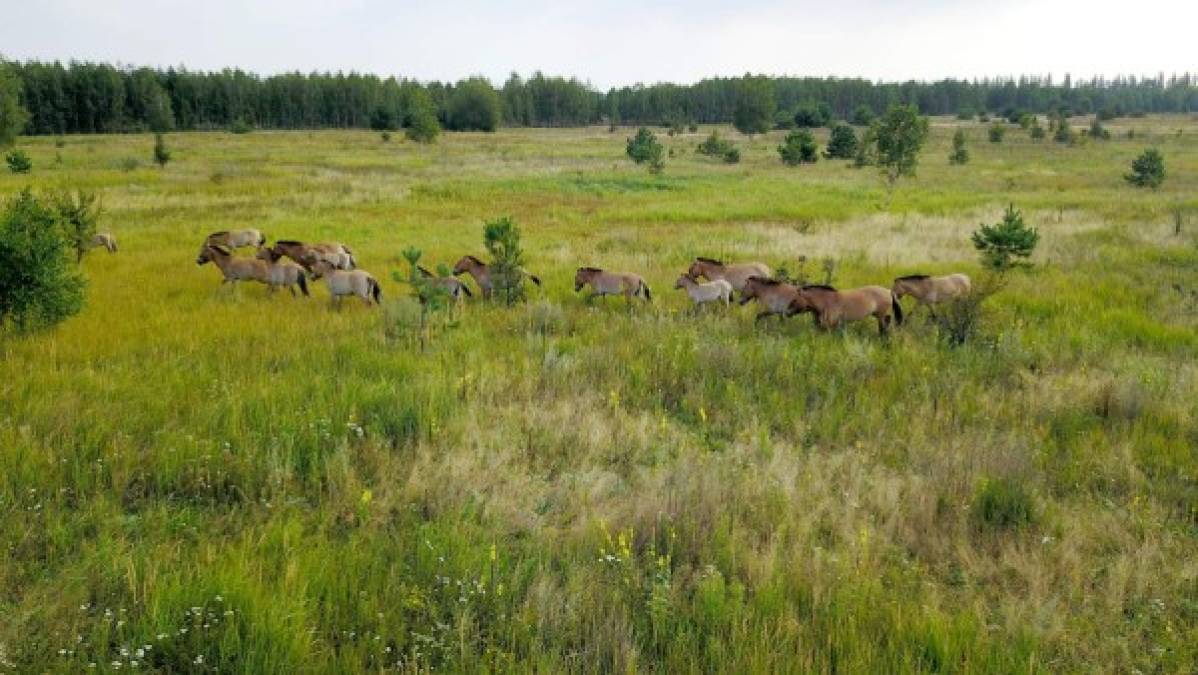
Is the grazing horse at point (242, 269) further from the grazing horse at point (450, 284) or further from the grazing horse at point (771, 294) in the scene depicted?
the grazing horse at point (771, 294)

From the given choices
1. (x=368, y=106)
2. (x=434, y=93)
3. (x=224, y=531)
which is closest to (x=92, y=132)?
(x=368, y=106)

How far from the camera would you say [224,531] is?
4777 mm

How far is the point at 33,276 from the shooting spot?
9188mm

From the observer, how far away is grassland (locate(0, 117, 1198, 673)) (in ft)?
12.2

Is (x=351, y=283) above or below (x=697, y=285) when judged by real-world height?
above

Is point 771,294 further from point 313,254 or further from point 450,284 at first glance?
point 313,254

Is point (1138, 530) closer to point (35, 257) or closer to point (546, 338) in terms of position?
point (546, 338)

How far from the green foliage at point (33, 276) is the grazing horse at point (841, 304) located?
10.1 m

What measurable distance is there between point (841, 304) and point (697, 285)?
8.15 ft

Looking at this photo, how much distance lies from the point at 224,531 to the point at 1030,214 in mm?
27387

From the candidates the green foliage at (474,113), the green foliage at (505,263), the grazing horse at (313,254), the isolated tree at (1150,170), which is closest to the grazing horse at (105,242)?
the grazing horse at (313,254)

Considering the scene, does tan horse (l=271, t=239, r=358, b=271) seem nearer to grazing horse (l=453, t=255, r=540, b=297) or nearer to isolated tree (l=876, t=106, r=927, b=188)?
grazing horse (l=453, t=255, r=540, b=297)

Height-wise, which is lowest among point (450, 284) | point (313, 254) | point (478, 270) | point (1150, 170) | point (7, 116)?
point (450, 284)

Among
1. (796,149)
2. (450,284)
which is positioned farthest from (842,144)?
(450,284)
